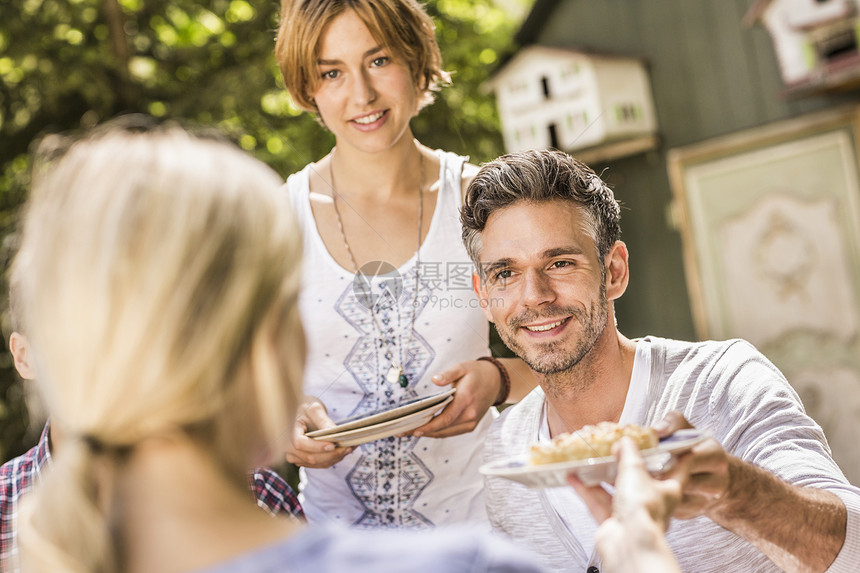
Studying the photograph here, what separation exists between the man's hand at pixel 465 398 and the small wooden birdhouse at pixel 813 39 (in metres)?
2.46

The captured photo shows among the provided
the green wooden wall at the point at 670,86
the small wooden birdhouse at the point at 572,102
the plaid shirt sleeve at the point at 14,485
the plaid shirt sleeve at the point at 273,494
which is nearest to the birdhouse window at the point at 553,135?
the small wooden birdhouse at the point at 572,102

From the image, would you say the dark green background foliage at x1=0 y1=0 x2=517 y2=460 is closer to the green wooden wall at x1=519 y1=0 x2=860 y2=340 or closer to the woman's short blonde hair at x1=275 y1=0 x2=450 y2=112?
the green wooden wall at x1=519 y1=0 x2=860 y2=340

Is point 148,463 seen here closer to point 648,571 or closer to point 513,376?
point 648,571

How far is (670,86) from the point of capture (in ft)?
14.6

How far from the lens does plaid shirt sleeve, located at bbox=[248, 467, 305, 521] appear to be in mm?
1882

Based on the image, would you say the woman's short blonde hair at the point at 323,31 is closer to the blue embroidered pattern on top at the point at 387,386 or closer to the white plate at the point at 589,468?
the blue embroidered pattern on top at the point at 387,386

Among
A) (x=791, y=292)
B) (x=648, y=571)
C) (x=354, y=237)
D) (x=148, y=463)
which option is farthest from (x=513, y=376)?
(x=791, y=292)

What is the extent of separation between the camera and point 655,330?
4504mm

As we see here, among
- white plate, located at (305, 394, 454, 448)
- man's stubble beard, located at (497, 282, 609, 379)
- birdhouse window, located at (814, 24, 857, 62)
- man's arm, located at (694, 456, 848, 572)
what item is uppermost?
birdhouse window, located at (814, 24, 857, 62)

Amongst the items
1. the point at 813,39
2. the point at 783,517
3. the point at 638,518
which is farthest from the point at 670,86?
the point at 638,518

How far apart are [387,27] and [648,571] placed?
4.37 feet

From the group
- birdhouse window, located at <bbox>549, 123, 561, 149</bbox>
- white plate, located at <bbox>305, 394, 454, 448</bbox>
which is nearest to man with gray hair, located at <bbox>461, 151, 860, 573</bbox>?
white plate, located at <bbox>305, 394, 454, 448</bbox>

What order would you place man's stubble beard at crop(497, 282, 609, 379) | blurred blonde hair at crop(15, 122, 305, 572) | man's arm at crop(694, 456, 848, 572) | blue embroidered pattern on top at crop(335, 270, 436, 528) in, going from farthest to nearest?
1. blue embroidered pattern on top at crop(335, 270, 436, 528)
2. man's stubble beard at crop(497, 282, 609, 379)
3. man's arm at crop(694, 456, 848, 572)
4. blurred blonde hair at crop(15, 122, 305, 572)

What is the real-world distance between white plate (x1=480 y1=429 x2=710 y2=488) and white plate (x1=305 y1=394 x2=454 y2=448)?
0.41m
